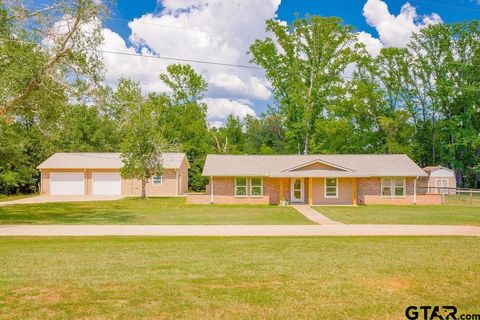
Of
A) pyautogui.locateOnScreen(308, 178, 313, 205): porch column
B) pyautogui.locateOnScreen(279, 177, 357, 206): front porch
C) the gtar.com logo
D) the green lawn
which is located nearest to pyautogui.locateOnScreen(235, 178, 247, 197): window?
pyautogui.locateOnScreen(279, 177, 357, 206): front porch

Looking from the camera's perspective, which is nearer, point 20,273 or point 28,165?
point 20,273

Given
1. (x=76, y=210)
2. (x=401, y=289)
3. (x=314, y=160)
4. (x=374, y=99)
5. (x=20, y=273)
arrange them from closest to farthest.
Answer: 1. (x=401, y=289)
2. (x=20, y=273)
3. (x=76, y=210)
4. (x=314, y=160)
5. (x=374, y=99)

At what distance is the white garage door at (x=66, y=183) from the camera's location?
40.5 metres

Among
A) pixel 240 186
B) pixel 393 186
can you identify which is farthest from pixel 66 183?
pixel 393 186

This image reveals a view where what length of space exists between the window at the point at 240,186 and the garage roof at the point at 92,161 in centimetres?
1015

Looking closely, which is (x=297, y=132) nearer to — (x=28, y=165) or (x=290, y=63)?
(x=290, y=63)

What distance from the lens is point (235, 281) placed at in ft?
26.5

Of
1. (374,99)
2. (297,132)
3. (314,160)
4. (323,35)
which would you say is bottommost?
(314,160)

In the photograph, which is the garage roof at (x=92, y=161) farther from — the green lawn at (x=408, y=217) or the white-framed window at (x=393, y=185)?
the green lawn at (x=408, y=217)

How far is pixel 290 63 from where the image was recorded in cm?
4472

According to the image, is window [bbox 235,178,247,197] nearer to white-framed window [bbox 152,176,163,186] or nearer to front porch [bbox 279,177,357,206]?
front porch [bbox 279,177,357,206]

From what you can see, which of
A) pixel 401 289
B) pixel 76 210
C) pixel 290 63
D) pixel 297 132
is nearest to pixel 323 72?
pixel 290 63

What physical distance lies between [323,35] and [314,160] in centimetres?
1712


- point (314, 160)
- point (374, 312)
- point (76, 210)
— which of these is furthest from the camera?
point (314, 160)
